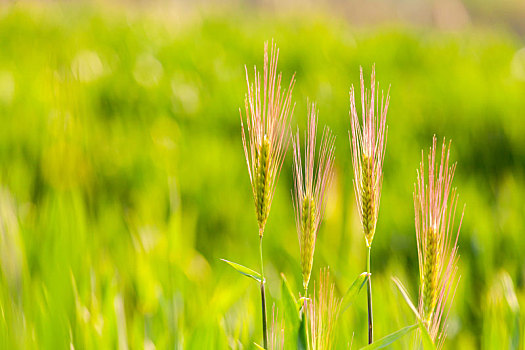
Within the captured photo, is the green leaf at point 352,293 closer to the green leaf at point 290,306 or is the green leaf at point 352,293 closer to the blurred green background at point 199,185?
the green leaf at point 290,306

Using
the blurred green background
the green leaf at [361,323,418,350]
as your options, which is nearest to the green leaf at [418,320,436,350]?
the green leaf at [361,323,418,350]

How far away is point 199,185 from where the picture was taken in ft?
3.77

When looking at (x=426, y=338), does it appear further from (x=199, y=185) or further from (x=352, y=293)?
(x=199, y=185)

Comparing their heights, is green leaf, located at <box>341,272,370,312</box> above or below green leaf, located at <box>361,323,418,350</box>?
above

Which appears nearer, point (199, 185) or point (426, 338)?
point (426, 338)

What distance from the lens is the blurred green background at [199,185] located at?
2.13ft

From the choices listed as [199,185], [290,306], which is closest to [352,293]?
[290,306]

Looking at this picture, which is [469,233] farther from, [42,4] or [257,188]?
[42,4]

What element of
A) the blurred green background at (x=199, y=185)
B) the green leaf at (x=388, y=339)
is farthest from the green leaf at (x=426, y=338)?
the blurred green background at (x=199, y=185)

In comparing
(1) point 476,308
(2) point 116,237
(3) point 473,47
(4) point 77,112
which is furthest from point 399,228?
(3) point 473,47

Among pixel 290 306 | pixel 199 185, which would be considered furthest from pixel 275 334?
pixel 199 185

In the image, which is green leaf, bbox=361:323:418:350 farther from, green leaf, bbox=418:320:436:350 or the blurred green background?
the blurred green background

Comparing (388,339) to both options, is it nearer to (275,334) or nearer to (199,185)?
(275,334)

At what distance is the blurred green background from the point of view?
650 mm
